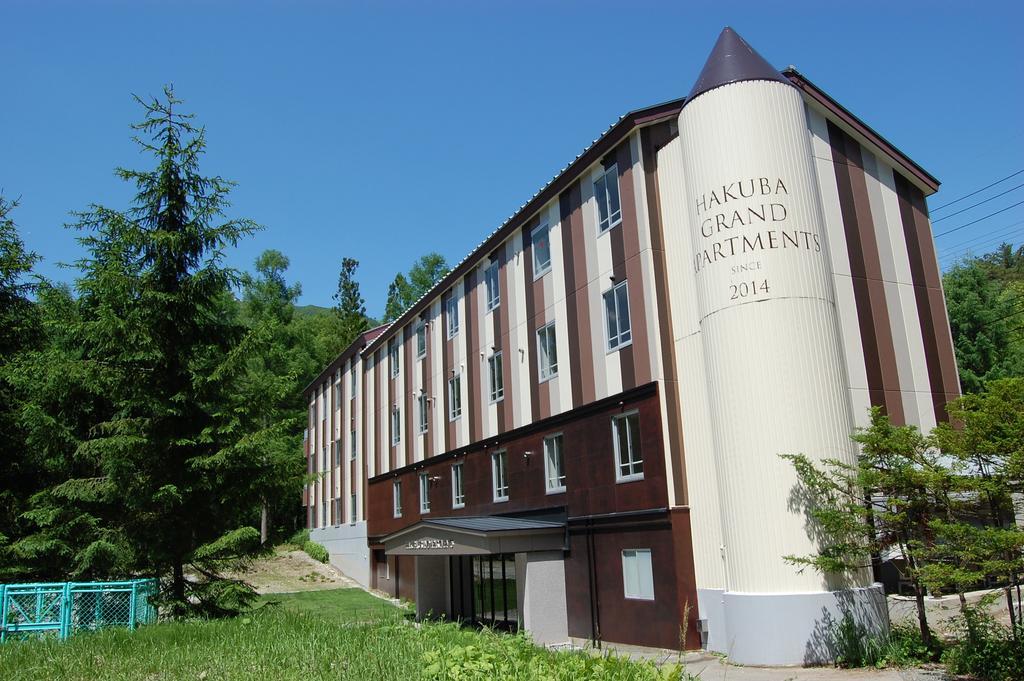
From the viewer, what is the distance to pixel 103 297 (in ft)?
55.5

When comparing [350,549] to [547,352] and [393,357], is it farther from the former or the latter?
[547,352]

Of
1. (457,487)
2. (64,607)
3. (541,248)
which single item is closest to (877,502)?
(541,248)

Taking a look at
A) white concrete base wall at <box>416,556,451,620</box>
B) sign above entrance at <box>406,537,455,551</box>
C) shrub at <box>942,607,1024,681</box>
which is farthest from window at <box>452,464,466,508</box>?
shrub at <box>942,607,1024,681</box>

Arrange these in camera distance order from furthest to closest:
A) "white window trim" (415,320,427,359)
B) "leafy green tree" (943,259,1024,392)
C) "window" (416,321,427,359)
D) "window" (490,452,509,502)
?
"leafy green tree" (943,259,1024,392)
"window" (416,321,427,359)
"white window trim" (415,320,427,359)
"window" (490,452,509,502)

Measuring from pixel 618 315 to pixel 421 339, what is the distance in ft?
50.8

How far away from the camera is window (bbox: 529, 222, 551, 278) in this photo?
23.8m

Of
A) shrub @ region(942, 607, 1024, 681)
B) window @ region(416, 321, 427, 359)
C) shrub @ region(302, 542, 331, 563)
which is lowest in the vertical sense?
shrub @ region(942, 607, 1024, 681)

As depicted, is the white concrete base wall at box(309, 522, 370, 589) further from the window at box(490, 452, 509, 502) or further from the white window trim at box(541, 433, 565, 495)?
the white window trim at box(541, 433, 565, 495)

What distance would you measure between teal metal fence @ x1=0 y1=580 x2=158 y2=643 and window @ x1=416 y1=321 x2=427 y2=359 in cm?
1855

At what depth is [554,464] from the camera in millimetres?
22625

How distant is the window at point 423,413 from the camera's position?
108ft

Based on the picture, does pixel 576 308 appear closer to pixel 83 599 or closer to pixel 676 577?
pixel 676 577

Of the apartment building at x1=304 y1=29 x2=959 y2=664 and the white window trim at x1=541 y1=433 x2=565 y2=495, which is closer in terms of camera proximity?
the apartment building at x1=304 y1=29 x2=959 y2=664

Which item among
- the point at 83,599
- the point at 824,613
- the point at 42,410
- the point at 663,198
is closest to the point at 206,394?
the point at 42,410
